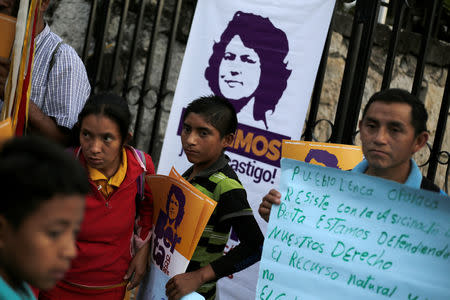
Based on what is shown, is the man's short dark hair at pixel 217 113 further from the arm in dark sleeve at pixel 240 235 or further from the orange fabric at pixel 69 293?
the orange fabric at pixel 69 293

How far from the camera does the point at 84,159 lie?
2.11 metres

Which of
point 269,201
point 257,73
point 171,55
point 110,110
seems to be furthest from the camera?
point 171,55

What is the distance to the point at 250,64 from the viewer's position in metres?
2.94

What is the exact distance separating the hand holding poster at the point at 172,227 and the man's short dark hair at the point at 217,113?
1.08 feet

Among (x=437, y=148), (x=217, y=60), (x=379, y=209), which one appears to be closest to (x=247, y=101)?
(x=217, y=60)

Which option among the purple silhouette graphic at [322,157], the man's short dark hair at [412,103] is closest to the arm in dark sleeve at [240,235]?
the purple silhouette graphic at [322,157]

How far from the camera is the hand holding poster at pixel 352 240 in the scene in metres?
1.56

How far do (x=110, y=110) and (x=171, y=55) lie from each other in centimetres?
191

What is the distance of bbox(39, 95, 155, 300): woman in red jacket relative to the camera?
6.52ft

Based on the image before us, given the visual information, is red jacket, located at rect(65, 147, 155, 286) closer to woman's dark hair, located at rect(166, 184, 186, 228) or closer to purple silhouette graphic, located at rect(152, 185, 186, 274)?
purple silhouette graphic, located at rect(152, 185, 186, 274)

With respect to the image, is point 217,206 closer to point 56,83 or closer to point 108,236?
point 108,236

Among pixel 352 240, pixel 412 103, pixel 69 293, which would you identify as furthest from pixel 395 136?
pixel 69 293

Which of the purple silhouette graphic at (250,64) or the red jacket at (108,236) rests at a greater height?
the purple silhouette graphic at (250,64)

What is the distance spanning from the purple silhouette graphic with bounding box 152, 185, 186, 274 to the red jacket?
74 millimetres
